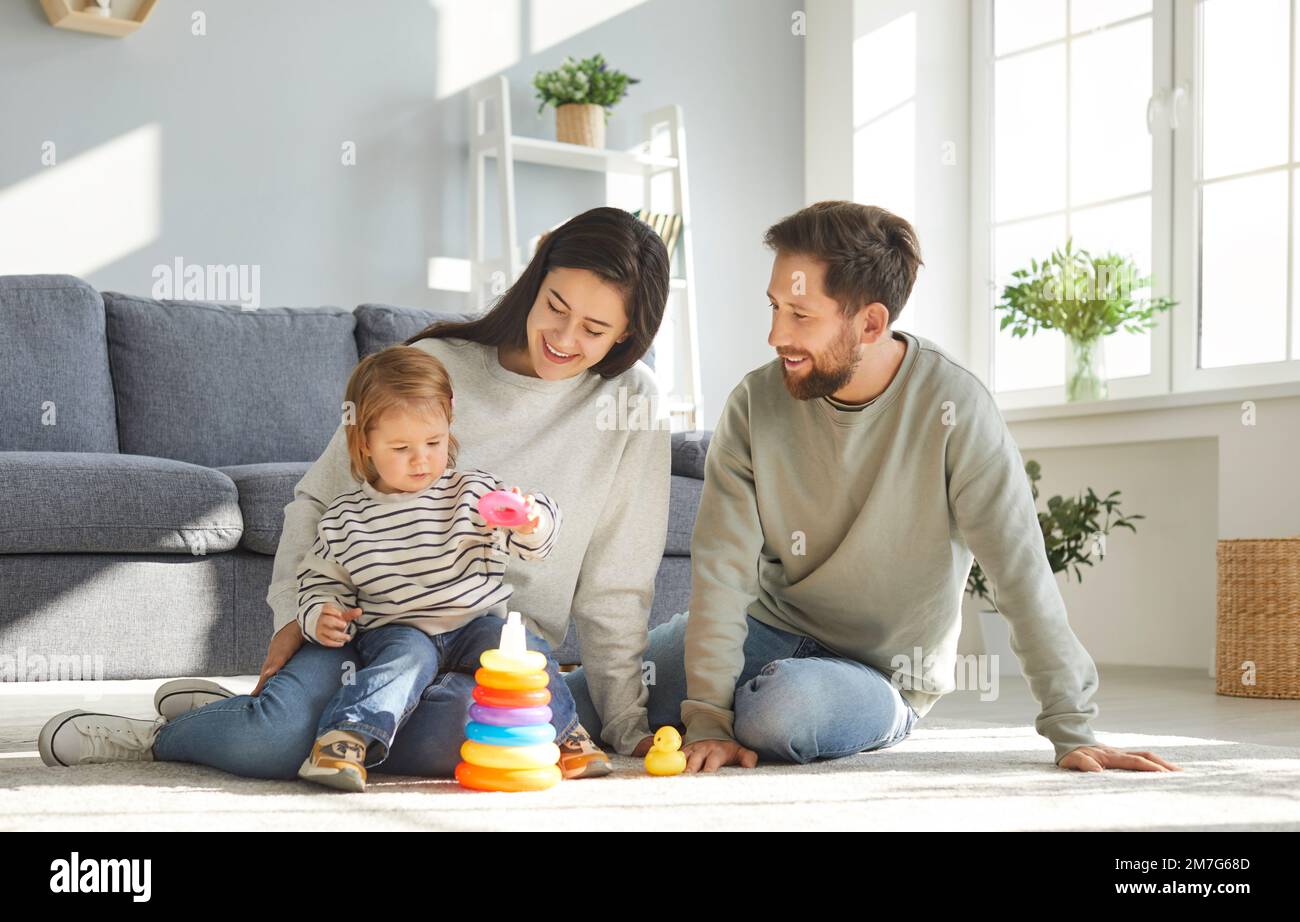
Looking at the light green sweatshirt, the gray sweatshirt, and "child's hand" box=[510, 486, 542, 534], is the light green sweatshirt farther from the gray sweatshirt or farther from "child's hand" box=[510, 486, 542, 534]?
"child's hand" box=[510, 486, 542, 534]

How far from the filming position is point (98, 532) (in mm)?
2568

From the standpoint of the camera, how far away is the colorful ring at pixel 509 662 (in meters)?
1.50

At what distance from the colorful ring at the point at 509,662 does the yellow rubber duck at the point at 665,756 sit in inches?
7.6

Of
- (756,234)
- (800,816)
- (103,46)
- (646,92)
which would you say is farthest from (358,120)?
(800,816)

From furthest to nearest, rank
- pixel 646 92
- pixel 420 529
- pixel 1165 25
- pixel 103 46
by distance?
pixel 646 92, pixel 1165 25, pixel 103 46, pixel 420 529

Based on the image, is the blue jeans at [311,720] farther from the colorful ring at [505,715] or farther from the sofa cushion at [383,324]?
the sofa cushion at [383,324]

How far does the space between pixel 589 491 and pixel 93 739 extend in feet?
2.23

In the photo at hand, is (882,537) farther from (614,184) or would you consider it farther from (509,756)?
(614,184)

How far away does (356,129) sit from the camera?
161 inches

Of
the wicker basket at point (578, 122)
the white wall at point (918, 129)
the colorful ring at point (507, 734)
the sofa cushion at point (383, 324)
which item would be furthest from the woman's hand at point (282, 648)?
the white wall at point (918, 129)

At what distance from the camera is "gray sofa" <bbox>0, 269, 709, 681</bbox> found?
2.54 meters

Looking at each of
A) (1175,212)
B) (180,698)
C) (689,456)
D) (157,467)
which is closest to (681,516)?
(689,456)
